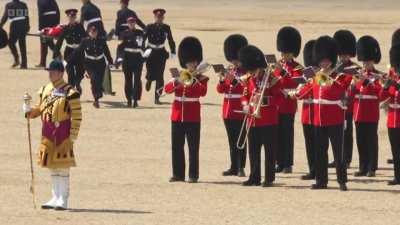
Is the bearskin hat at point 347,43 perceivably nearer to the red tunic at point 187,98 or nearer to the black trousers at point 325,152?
the black trousers at point 325,152

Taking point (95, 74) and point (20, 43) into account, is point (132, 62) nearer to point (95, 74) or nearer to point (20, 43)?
point (95, 74)

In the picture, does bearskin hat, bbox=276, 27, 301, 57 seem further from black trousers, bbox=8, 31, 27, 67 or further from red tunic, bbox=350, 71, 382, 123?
black trousers, bbox=8, 31, 27, 67

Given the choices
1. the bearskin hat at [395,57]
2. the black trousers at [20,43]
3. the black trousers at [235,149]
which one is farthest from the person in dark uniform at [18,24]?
the bearskin hat at [395,57]

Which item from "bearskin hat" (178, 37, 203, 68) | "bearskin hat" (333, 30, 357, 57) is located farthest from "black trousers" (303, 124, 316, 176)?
"bearskin hat" (178, 37, 203, 68)

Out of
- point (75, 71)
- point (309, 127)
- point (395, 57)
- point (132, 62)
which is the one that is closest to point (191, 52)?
point (309, 127)

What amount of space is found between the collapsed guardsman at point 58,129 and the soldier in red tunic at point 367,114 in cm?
413

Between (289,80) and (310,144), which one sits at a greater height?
(289,80)

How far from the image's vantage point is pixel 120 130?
74.8 feet

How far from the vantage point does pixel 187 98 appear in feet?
59.0

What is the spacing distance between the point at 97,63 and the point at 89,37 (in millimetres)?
416

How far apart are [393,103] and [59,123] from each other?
4.06 meters

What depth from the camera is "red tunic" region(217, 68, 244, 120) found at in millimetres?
18562

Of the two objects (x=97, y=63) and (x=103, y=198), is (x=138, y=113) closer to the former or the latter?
(x=97, y=63)

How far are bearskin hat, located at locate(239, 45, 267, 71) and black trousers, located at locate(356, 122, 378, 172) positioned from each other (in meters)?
1.70
